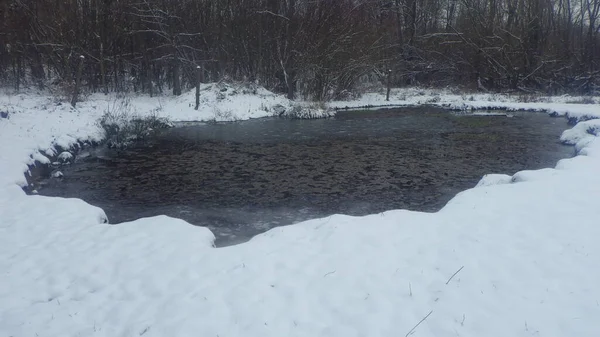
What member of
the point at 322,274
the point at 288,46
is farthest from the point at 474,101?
the point at 322,274

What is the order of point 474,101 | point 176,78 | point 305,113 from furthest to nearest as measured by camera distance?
point 474,101 → point 176,78 → point 305,113

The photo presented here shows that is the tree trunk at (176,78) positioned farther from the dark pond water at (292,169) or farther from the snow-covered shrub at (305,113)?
the dark pond water at (292,169)

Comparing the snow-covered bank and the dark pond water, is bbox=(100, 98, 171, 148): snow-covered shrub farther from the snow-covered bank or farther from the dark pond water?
the snow-covered bank

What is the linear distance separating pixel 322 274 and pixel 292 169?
24.5 ft

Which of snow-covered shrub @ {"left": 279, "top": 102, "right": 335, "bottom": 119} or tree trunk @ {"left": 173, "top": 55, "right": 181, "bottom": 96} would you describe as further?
tree trunk @ {"left": 173, "top": 55, "right": 181, "bottom": 96}

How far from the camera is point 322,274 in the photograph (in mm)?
5316

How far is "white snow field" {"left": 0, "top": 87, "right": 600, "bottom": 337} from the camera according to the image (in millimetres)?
4371

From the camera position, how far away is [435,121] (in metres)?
22.2

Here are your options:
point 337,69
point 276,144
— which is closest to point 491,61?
point 337,69

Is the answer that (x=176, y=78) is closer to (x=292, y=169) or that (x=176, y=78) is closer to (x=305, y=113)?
(x=305, y=113)

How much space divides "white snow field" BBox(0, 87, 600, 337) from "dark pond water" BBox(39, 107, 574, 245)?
1.63 m

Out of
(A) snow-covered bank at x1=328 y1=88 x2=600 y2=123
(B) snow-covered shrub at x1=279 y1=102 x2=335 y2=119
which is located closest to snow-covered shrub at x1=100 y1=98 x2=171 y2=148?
(B) snow-covered shrub at x1=279 y1=102 x2=335 y2=119

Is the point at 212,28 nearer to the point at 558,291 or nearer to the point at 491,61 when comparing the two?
the point at 491,61

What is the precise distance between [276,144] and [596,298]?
1271 centimetres
